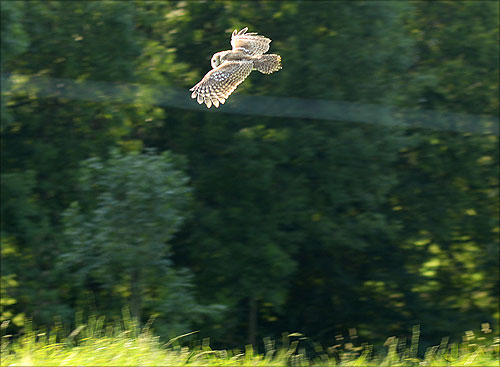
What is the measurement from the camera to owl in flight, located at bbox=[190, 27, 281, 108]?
3.97 metres

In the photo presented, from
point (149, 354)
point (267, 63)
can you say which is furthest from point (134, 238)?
point (267, 63)

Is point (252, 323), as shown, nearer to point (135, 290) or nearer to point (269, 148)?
point (269, 148)

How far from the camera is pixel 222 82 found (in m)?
4.00

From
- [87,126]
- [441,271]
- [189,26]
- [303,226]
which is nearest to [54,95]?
[87,126]

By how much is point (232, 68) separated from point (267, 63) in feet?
1.20

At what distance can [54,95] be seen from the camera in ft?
36.3

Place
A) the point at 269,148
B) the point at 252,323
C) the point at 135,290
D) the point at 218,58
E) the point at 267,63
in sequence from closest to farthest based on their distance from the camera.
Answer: the point at 218,58
the point at 267,63
the point at 135,290
the point at 269,148
the point at 252,323

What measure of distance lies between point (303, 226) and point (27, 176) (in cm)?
387

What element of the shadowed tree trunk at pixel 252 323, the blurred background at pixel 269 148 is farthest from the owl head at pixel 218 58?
the shadowed tree trunk at pixel 252 323

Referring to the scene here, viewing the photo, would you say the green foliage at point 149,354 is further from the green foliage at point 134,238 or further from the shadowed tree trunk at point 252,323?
the shadowed tree trunk at point 252,323

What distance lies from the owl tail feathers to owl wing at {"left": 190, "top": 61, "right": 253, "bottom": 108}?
0.33ft

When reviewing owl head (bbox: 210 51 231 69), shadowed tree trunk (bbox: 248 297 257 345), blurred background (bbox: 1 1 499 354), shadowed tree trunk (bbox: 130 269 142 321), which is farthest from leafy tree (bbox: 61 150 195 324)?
owl head (bbox: 210 51 231 69)

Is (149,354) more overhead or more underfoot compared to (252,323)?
more overhead

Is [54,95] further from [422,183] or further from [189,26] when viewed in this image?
[422,183]
